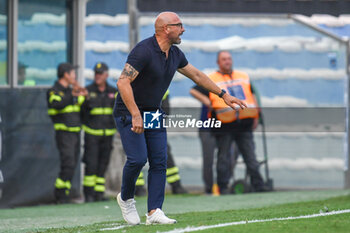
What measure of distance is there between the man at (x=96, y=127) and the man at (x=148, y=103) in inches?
197

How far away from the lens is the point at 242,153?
13766 mm

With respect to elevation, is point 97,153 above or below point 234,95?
below

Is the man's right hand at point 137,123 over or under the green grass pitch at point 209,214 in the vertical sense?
over

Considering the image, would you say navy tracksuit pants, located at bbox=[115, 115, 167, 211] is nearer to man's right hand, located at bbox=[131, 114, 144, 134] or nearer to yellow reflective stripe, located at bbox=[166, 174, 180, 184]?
man's right hand, located at bbox=[131, 114, 144, 134]

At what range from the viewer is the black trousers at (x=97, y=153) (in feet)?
43.2

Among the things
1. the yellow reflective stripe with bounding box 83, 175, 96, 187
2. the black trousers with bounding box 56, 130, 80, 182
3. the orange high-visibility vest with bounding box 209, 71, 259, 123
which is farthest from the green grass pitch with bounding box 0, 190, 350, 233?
the orange high-visibility vest with bounding box 209, 71, 259, 123

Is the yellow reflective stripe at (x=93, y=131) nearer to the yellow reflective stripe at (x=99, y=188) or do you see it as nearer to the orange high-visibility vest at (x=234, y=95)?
the yellow reflective stripe at (x=99, y=188)

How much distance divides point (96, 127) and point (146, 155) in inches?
209

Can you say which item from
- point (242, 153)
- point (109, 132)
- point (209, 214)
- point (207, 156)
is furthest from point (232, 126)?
point (209, 214)

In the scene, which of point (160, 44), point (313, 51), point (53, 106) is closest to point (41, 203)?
point (53, 106)

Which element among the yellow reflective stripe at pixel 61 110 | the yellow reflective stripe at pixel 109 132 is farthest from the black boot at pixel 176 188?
the yellow reflective stripe at pixel 61 110

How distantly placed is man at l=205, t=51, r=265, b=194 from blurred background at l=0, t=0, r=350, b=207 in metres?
0.30

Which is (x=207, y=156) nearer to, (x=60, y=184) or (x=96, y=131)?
(x=96, y=131)

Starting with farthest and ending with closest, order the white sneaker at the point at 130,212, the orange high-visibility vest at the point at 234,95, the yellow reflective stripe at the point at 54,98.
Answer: the orange high-visibility vest at the point at 234,95 < the yellow reflective stripe at the point at 54,98 < the white sneaker at the point at 130,212
